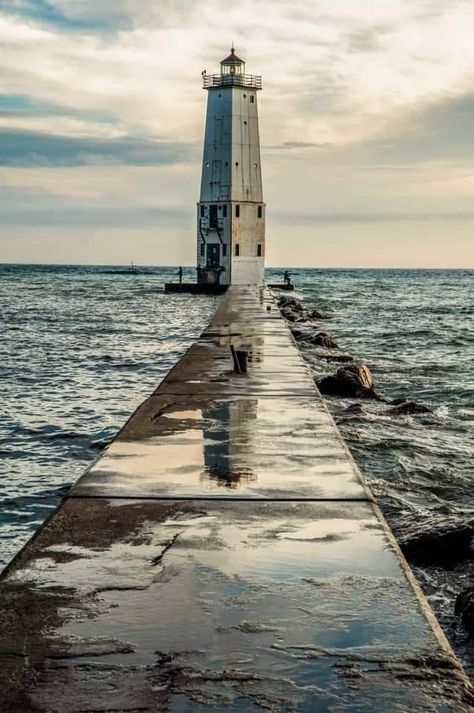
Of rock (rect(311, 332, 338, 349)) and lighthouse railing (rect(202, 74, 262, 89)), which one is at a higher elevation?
lighthouse railing (rect(202, 74, 262, 89))

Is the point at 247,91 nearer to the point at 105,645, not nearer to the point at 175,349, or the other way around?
the point at 175,349

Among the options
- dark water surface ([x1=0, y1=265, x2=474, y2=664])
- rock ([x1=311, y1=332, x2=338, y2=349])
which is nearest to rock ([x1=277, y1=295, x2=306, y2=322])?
dark water surface ([x1=0, y1=265, x2=474, y2=664])

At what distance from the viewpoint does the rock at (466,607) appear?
4145mm

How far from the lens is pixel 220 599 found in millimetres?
3055

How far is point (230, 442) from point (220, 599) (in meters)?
2.85

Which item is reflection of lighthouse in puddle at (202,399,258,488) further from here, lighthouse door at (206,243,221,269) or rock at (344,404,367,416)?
lighthouse door at (206,243,221,269)

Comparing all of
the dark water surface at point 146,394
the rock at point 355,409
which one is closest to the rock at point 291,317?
the dark water surface at point 146,394

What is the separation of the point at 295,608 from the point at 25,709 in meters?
1.07

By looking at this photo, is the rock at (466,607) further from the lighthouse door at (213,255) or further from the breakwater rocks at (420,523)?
the lighthouse door at (213,255)

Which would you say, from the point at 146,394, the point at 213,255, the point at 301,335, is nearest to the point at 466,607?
the point at 146,394

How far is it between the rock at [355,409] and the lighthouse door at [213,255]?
36501mm

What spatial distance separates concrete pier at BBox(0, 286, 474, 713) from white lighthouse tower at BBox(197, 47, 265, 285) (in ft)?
135

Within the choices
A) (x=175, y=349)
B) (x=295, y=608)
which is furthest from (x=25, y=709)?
(x=175, y=349)

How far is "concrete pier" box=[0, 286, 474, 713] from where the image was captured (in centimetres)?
238
